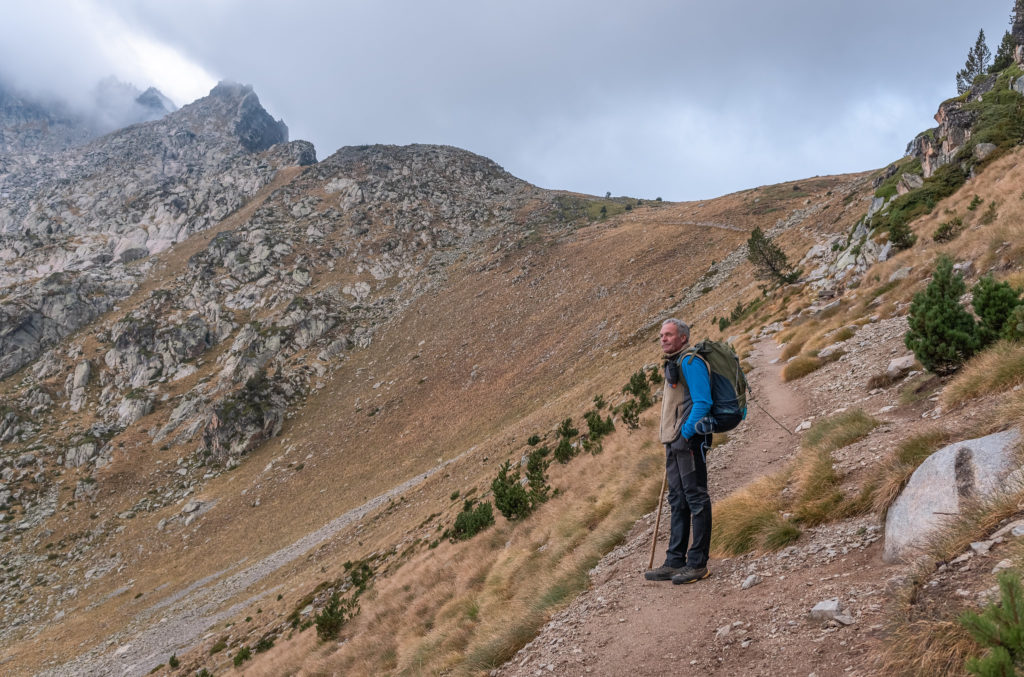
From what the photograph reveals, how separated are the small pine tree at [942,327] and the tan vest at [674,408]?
5108 mm

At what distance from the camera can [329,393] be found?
57.5 metres

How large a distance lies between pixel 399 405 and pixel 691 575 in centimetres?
4674

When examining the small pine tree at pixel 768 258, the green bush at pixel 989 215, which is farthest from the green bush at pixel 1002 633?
the small pine tree at pixel 768 258

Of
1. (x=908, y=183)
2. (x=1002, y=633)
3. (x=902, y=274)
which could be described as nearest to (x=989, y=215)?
(x=902, y=274)

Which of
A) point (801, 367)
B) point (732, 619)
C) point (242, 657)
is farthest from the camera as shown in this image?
point (242, 657)

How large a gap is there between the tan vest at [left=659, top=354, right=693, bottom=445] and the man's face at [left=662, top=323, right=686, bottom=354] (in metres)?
0.12

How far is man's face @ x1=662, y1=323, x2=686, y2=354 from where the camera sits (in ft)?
18.8

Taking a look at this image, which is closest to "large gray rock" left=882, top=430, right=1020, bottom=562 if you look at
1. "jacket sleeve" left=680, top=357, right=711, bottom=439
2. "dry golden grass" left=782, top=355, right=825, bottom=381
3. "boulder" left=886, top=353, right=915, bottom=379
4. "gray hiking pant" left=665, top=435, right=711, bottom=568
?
"gray hiking pant" left=665, top=435, right=711, bottom=568

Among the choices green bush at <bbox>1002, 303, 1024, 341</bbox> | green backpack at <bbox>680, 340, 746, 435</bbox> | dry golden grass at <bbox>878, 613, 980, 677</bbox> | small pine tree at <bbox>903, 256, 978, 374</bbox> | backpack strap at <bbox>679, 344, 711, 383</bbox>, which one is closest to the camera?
dry golden grass at <bbox>878, 613, 980, 677</bbox>

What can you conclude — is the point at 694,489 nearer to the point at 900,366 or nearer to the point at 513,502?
the point at 900,366

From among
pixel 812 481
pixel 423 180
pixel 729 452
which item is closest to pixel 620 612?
pixel 812 481

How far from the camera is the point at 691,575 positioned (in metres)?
5.50

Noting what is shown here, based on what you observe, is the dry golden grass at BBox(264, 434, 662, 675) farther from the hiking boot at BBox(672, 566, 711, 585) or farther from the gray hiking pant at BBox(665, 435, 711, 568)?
the gray hiking pant at BBox(665, 435, 711, 568)

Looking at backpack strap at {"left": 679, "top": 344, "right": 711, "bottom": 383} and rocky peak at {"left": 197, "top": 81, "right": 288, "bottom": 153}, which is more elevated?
rocky peak at {"left": 197, "top": 81, "right": 288, "bottom": 153}
